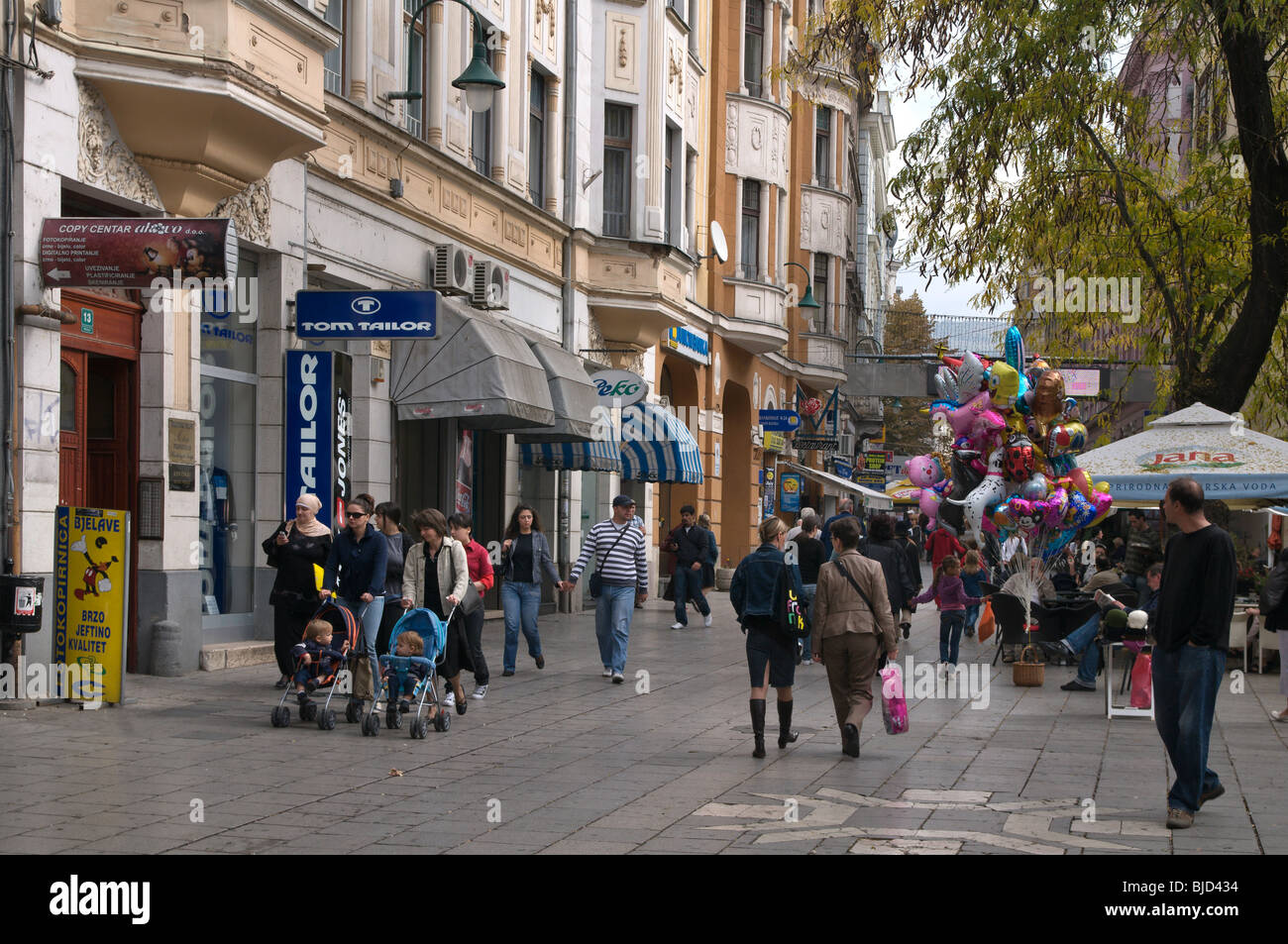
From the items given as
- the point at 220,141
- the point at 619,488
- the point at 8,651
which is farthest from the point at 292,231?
the point at 619,488

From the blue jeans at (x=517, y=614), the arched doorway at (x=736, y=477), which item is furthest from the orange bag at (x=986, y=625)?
the arched doorway at (x=736, y=477)

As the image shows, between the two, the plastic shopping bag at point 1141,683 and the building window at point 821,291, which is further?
the building window at point 821,291

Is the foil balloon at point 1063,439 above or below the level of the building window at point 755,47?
below

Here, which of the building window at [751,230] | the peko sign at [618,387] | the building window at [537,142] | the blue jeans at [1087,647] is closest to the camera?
the blue jeans at [1087,647]

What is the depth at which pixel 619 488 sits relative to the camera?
97.0 ft

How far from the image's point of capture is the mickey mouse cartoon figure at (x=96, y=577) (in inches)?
478

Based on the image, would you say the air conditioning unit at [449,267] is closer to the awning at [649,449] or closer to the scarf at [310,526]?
the scarf at [310,526]

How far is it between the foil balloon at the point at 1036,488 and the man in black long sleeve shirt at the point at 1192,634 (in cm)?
898

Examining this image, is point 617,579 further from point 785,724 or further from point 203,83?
point 203,83

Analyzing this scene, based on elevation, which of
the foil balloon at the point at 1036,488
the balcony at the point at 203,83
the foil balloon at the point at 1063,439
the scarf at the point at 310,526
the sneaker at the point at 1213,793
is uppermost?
the balcony at the point at 203,83

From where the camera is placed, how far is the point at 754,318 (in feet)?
116

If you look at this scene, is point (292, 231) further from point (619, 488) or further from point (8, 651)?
point (619, 488)

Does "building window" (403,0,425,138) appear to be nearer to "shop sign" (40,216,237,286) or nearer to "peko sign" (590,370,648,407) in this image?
"peko sign" (590,370,648,407)

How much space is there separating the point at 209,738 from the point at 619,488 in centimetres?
1895
